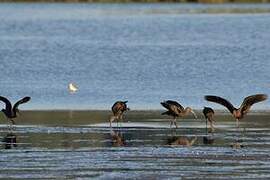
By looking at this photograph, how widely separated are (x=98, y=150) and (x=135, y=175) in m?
2.45

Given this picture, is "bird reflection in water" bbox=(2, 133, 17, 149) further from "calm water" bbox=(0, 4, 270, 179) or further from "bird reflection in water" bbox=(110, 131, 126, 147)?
"bird reflection in water" bbox=(110, 131, 126, 147)

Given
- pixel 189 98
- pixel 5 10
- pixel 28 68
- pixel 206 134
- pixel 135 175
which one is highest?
pixel 5 10

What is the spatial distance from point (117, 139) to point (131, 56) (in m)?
19.0

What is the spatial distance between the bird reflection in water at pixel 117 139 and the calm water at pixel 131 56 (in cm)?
371

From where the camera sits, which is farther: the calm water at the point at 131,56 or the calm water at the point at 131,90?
the calm water at the point at 131,56

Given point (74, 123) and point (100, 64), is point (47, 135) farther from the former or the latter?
point (100, 64)

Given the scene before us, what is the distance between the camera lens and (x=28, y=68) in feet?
108

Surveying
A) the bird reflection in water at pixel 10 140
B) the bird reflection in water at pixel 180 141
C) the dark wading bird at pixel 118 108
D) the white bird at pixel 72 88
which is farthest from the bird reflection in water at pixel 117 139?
the white bird at pixel 72 88

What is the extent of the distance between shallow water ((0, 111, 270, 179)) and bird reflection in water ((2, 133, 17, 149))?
0.06 m

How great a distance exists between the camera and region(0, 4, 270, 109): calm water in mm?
25047

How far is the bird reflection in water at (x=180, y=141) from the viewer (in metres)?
17.1

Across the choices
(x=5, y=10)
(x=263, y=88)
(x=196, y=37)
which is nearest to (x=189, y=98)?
(x=263, y=88)

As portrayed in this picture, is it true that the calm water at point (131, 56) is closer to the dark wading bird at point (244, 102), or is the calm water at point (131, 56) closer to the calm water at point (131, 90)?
the calm water at point (131, 90)

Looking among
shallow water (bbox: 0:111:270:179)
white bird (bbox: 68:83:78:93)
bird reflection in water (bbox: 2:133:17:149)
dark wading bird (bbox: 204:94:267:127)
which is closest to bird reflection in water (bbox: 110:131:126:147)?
shallow water (bbox: 0:111:270:179)
